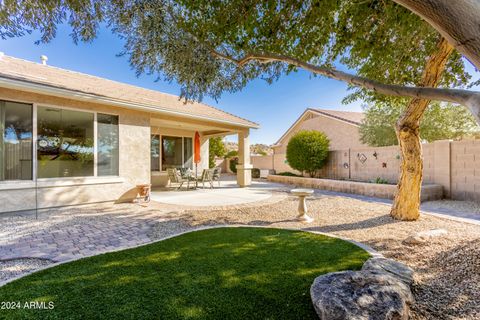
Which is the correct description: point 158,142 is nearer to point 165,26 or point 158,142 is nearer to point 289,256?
point 165,26

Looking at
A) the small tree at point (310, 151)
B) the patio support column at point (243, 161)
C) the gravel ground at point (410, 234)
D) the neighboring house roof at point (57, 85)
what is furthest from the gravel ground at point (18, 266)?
the small tree at point (310, 151)

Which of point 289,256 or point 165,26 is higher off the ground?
point 165,26

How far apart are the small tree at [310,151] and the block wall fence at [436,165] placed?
97 centimetres

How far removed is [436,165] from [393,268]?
9365 millimetres

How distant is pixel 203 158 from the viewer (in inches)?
685

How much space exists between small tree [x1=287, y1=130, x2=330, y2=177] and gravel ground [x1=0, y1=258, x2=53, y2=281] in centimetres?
1346

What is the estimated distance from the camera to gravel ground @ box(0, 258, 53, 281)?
150 inches

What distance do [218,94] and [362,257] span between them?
622cm

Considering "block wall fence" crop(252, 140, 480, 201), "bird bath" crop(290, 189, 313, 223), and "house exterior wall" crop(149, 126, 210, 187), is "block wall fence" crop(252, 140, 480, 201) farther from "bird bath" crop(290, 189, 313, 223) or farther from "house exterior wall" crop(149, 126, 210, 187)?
"house exterior wall" crop(149, 126, 210, 187)

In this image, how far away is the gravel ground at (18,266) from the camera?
3816 millimetres

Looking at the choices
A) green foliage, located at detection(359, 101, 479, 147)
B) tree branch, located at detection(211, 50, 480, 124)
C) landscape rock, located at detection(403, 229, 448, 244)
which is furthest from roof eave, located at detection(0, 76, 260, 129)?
green foliage, located at detection(359, 101, 479, 147)

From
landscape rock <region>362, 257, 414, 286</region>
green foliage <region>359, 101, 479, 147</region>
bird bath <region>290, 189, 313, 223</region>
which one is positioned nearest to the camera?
landscape rock <region>362, 257, 414, 286</region>

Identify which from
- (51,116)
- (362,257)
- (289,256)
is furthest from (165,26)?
(362,257)

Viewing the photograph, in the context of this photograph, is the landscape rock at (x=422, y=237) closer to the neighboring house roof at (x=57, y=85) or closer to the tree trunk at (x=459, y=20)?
the tree trunk at (x=459, y=20)
